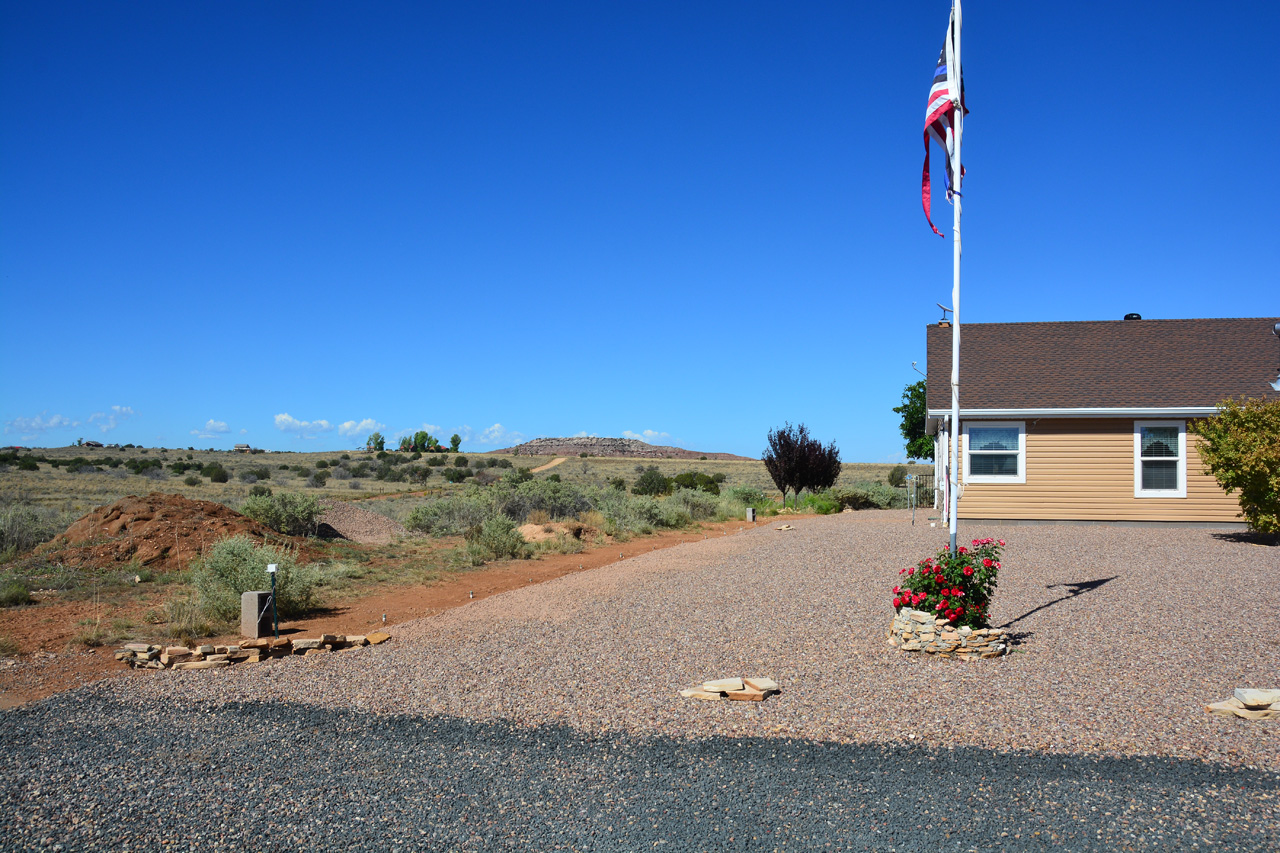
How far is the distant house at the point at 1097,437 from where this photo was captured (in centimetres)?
1698

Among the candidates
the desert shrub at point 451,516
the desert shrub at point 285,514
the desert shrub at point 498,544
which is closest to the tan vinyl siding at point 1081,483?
the desert shrub at point 498,544

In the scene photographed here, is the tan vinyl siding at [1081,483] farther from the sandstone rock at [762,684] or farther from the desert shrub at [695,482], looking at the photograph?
the desert shrub at [695,482]

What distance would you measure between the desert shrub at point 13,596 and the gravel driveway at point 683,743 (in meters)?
5.31

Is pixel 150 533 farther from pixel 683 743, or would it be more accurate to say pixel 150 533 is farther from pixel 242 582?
pixel 683 743

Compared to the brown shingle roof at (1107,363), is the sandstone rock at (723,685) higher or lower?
lower

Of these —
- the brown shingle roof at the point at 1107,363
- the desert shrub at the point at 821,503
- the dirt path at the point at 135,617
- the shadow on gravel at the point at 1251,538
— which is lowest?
the dirt path at the point at 135,617

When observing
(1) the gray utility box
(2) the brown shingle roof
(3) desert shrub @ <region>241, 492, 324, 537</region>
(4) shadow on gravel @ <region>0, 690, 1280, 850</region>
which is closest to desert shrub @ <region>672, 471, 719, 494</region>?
(2) the brown shingle roof

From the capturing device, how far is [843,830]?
160 inches

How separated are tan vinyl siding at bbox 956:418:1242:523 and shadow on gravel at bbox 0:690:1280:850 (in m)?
13.6

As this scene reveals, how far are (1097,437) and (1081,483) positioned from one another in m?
0.99

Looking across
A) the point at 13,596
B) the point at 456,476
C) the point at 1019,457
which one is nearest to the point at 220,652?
the point at 13,596

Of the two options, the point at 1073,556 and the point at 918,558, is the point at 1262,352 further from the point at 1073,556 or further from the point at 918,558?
the point at 918,558

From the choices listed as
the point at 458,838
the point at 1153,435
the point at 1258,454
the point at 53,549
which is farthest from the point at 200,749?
the point at 1153,435

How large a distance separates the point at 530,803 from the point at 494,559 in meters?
11.9
